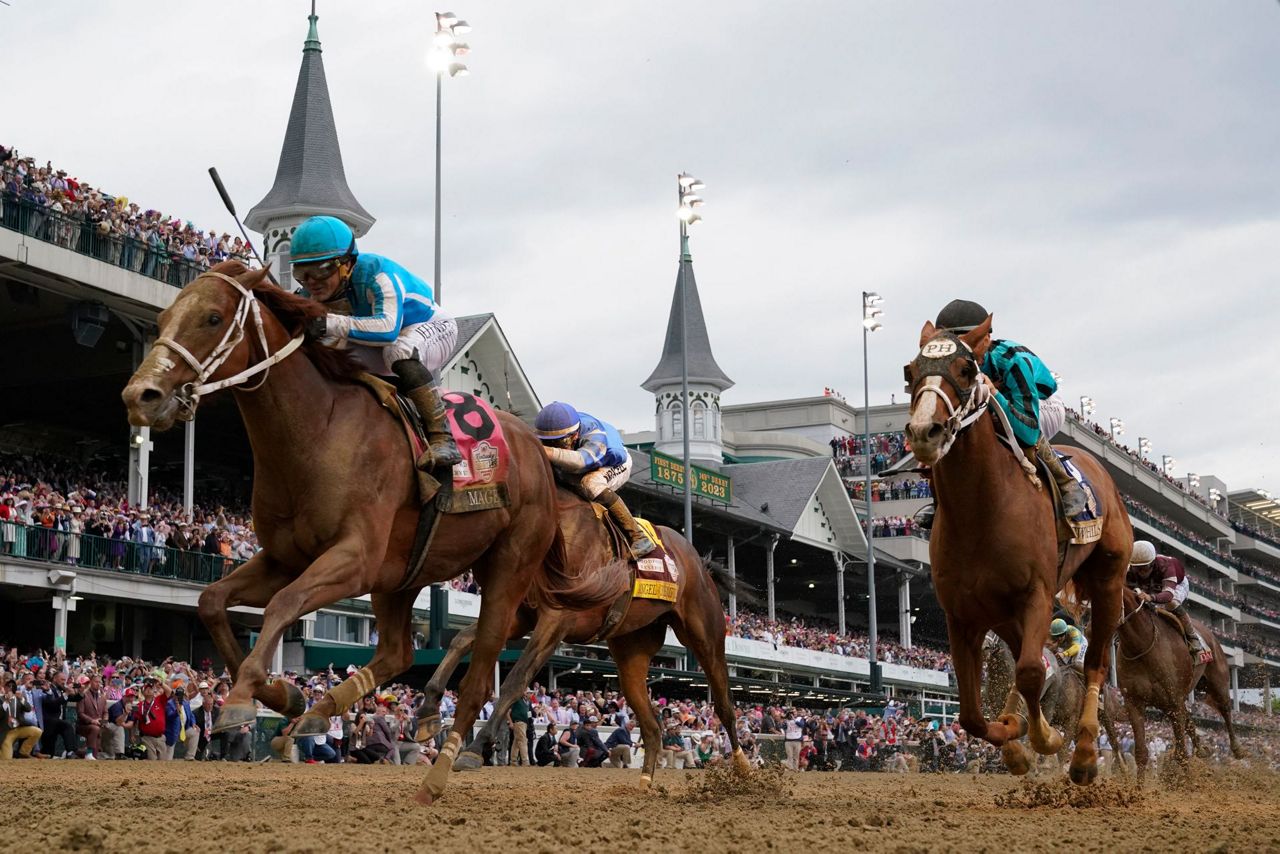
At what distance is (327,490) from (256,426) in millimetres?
482

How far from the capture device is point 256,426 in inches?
293

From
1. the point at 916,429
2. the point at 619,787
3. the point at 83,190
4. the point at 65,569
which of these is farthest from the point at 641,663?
the point at 83,190

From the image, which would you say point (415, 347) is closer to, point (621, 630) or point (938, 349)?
point (938, 349)

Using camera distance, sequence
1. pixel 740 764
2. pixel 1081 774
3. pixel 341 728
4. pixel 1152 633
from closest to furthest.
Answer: pixel 1081 774 < pixel 740 764 < pixel 1152 633 < pixel 341 728

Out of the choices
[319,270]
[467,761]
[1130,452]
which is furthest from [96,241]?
[1130,452]

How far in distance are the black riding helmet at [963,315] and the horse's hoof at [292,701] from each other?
14.9 feet

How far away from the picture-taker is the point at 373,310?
26.7ft

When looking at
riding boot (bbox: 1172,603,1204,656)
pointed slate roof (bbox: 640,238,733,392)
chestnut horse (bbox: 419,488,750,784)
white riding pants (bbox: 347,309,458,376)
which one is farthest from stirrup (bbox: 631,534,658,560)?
pointed slate roof (bbox: 640,238,733,392)

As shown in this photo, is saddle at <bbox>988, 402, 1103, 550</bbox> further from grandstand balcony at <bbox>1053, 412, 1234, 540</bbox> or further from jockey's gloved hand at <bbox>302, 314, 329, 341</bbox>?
grandstand balcony at <bbox>1053, 412, 1234, 540</bbox>

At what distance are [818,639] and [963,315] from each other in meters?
41.6

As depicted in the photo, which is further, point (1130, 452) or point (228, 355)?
point (1130, 452)

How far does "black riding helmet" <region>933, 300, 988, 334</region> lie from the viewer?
946 centimetres

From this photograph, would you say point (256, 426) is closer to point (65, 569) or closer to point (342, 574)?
point (342, 574)

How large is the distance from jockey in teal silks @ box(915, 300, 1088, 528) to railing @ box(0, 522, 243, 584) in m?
17.6
